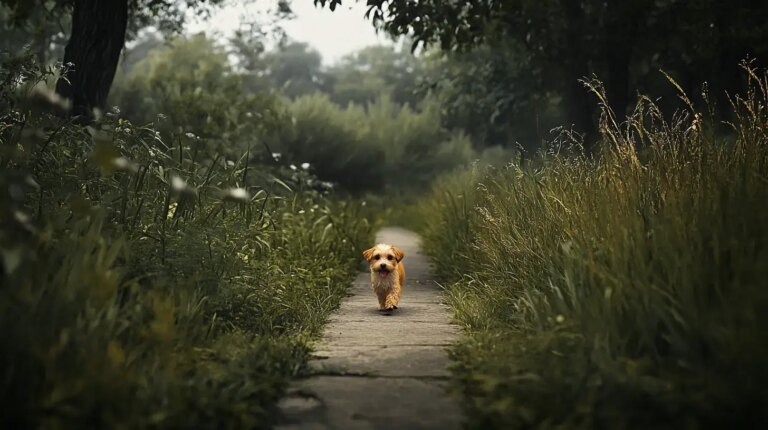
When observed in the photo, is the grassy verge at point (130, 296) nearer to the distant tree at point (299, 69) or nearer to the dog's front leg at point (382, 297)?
the dog's front leg at point (382, 297)

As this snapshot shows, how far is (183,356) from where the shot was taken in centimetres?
388

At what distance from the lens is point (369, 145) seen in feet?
79.6

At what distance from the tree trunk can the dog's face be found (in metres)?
3.78

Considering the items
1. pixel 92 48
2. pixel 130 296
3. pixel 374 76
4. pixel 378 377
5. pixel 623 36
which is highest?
pixel 374 76

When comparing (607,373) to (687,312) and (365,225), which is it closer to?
(687,312)

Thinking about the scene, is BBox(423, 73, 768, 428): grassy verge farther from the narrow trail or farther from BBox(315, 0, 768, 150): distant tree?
BBox(315, 0, 768, 150): distant tree

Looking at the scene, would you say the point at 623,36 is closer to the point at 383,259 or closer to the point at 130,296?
the point at 383,259

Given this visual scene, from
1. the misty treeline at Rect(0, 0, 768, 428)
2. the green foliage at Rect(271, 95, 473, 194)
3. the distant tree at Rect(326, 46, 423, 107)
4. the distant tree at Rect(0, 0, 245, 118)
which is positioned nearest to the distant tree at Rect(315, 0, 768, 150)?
the misty treeline at Rect(0, 0, 768, 428)

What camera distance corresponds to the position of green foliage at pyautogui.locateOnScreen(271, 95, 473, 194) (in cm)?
2181

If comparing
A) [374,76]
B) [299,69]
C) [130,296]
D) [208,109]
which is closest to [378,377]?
[130,296]

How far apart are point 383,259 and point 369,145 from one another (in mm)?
17938

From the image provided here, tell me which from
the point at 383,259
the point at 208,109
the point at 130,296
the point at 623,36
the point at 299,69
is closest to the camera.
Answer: the point at 130,296

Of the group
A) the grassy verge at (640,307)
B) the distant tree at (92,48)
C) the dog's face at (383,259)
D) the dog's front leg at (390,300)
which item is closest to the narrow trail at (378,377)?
the dog's front leg at (390,300)

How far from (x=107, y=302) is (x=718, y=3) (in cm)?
1164
